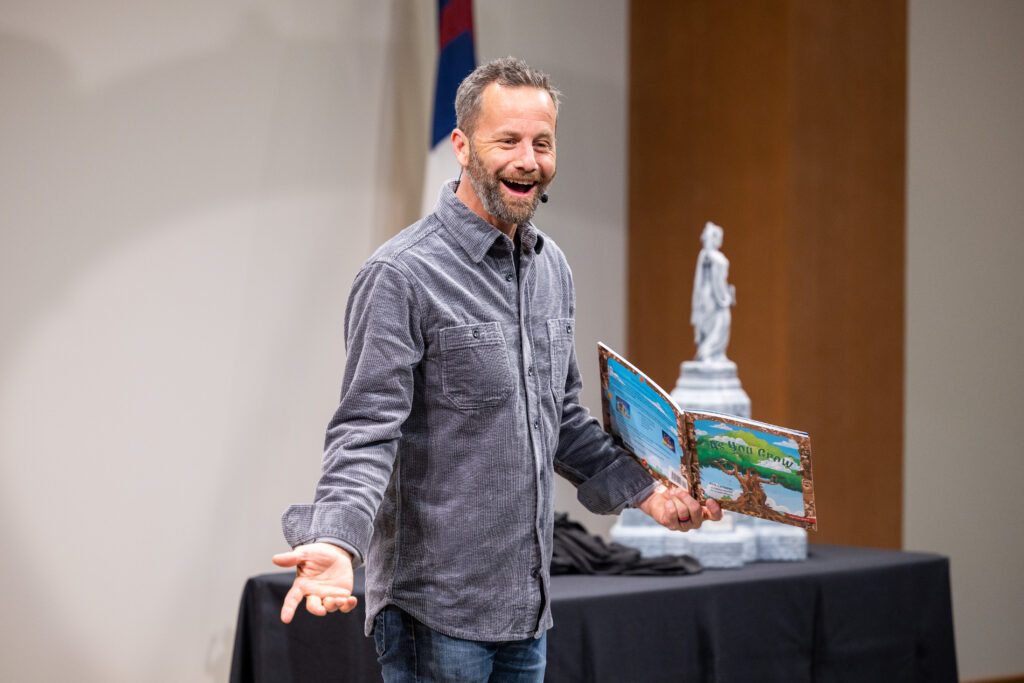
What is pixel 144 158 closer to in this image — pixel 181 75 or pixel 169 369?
pixel 181 75

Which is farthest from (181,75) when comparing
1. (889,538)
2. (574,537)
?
(889,538)

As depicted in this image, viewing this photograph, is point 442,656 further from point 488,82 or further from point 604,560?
point 604,560

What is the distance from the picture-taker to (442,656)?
63.4 inches

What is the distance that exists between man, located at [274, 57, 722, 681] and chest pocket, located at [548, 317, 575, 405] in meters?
0.04

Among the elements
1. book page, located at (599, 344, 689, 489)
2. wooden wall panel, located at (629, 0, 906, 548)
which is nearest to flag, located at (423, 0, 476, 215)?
wooden wall panel, located at (629, 0, 906, 548)

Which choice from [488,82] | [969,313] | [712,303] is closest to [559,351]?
[488,82]

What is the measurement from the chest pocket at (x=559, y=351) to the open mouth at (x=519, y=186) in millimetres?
207

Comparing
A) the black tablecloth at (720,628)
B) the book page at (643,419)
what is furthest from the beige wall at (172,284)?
the book page at (643,419)

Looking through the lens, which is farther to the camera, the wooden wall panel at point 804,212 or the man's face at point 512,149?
the wooden wall panel at point 804,212

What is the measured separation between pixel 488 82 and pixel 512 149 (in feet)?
0.33

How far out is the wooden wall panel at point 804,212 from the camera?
13.4 ft

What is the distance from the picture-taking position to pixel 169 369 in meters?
3.66

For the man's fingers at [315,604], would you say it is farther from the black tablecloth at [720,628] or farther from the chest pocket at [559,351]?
the black tablecloth at [720,628]

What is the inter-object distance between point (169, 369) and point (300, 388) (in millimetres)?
441
